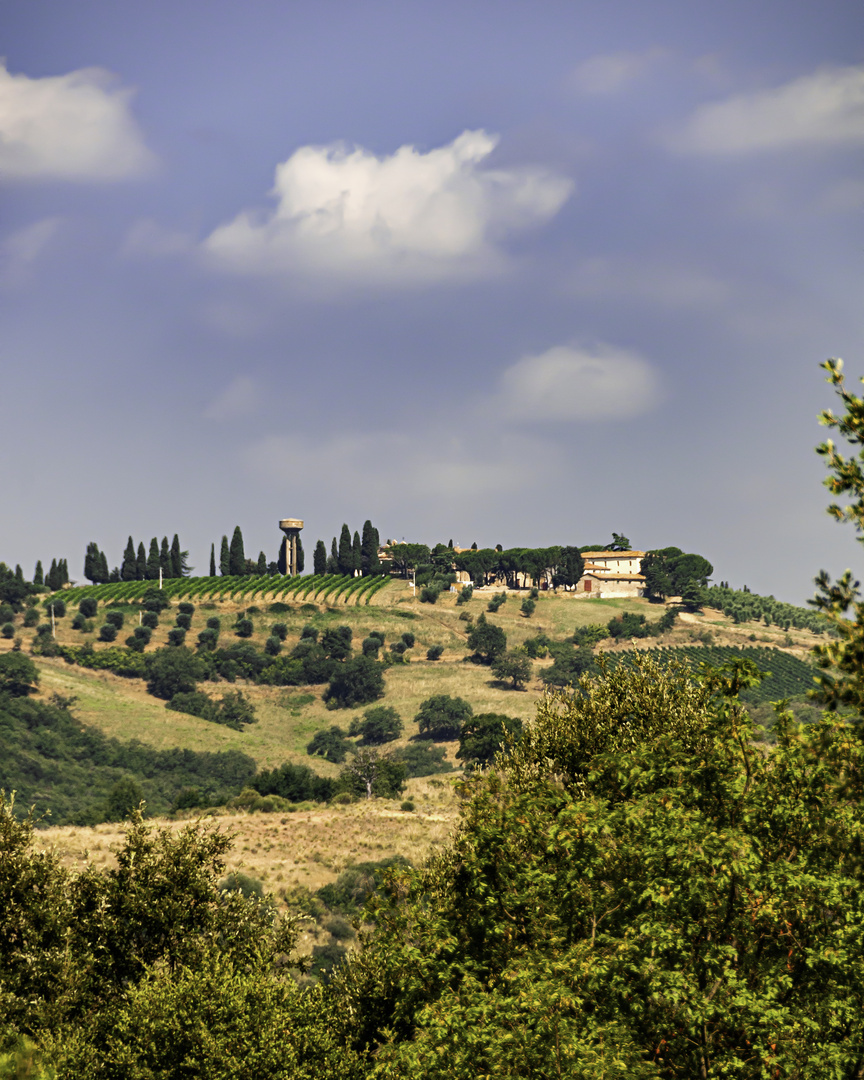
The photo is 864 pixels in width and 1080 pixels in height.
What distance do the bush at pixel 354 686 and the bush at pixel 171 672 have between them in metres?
23.0

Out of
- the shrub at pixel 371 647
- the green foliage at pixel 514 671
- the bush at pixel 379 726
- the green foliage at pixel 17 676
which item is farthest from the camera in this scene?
the shrub at pixel 371 647

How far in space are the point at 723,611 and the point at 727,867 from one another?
639 feet

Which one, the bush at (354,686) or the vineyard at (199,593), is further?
the vineyard at (199,593)

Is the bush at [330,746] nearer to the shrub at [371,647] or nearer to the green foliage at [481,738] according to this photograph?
the shrub at [371,647]

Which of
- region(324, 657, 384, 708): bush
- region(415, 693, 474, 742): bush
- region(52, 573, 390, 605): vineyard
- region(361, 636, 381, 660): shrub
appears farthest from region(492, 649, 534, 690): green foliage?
region(52, 573, 390, 605): vineyard

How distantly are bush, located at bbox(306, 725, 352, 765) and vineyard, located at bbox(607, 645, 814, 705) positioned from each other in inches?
1798

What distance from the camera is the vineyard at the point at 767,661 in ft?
486

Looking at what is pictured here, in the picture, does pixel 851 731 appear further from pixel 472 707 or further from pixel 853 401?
pixel 472 707

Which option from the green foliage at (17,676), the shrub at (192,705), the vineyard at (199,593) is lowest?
the shrub at (192,705)

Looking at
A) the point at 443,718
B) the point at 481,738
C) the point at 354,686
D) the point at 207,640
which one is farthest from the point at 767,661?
the point at 207,640

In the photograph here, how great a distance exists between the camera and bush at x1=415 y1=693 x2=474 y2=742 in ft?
458

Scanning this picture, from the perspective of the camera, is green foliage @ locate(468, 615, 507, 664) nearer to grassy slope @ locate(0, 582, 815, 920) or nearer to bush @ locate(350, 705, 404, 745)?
grassy slope @ locate(0, 582, 815, 920)

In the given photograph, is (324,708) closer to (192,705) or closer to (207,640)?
(192,705)

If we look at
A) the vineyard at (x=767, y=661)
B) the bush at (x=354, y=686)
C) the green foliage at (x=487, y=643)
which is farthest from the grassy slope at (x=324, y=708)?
the vineyard at (x=767, y=661)
